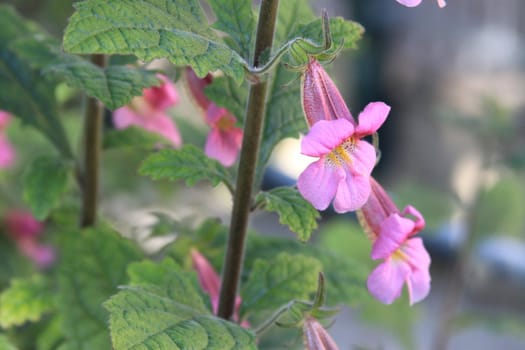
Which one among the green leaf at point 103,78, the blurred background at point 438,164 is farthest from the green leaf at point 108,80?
the blurred background at point 438,164

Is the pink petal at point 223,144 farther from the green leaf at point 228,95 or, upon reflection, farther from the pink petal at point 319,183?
the pink petal at point 319,183

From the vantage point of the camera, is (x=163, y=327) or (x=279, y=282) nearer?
(x=163, y=327)

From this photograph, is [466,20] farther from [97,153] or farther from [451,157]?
[97,153]

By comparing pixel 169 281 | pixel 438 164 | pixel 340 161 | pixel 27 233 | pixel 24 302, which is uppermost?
pixel 340 161

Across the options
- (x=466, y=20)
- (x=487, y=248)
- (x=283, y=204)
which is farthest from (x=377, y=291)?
(x=466, y=20)

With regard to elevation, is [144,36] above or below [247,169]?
above

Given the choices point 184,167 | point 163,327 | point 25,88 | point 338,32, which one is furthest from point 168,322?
point 25,88

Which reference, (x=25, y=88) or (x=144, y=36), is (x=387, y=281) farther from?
(x=25, y=88)
